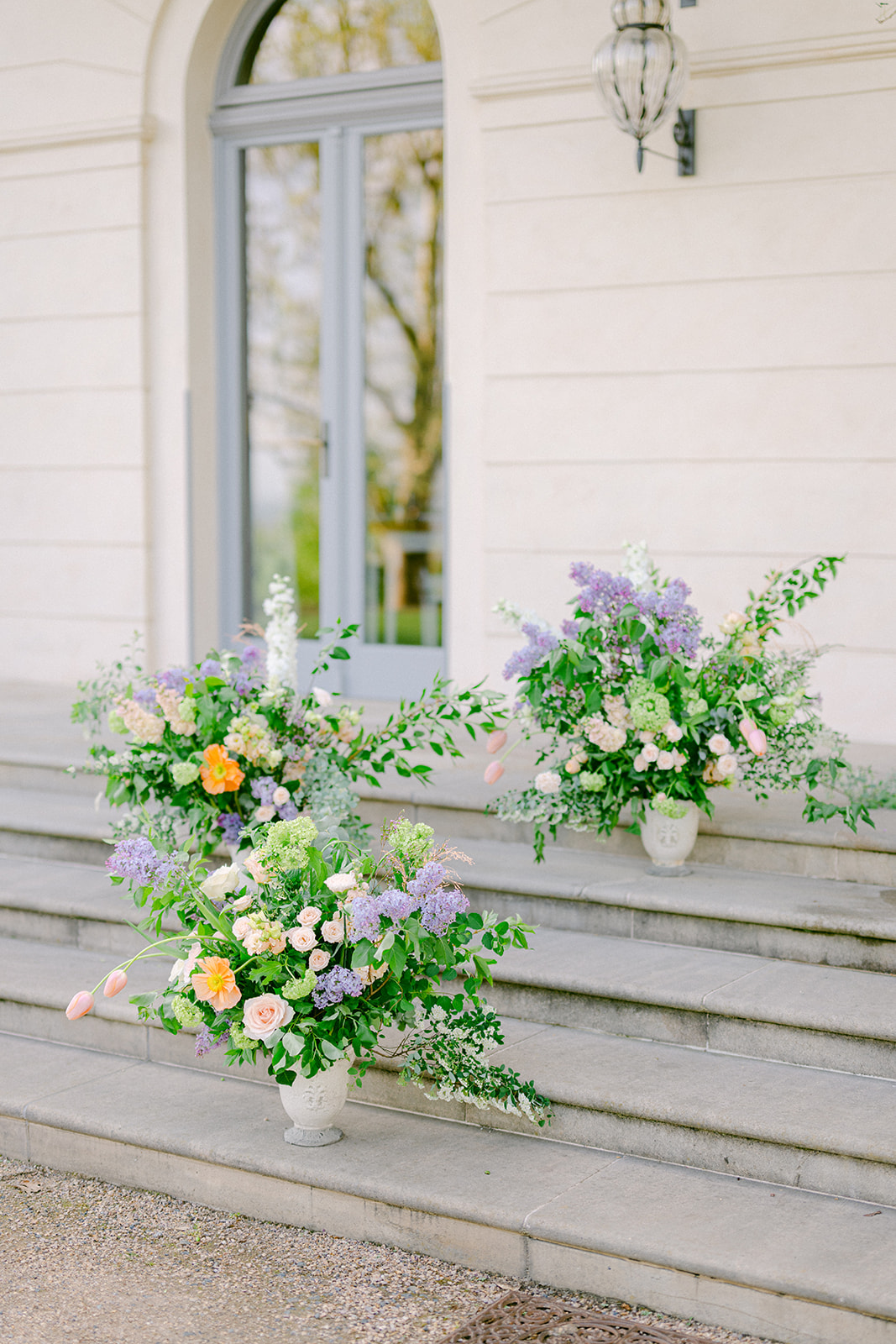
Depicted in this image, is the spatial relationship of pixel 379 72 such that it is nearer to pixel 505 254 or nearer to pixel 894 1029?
pixel 505 254

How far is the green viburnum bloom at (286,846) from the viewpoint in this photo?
8.99ft

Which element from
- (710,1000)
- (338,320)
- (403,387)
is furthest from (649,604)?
(338,320)


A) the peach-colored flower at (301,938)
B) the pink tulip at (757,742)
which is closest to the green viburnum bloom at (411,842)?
the peach-colored flower at (301,938)

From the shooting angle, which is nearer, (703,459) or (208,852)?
(208,852)

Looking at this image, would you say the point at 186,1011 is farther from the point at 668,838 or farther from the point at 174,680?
the point at 668,838

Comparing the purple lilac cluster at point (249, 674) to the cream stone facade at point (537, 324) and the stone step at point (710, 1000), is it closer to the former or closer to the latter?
the stone step at point (710, 1000)

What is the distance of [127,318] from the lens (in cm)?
648

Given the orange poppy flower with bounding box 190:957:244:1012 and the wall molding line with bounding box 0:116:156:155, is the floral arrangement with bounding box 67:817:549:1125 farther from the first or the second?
the wall molding line with bounding box 0:116:156:155

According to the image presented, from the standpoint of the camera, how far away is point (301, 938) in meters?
2.65

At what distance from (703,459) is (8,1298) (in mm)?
3911

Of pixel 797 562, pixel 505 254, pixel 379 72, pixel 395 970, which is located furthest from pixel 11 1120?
pixel 379 72

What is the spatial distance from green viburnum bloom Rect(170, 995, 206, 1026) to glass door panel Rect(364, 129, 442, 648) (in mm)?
3713

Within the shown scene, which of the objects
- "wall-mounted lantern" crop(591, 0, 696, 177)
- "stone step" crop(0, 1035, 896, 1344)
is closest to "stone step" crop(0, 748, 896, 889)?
"stone step" crop(0, 1035, 896, 1344)

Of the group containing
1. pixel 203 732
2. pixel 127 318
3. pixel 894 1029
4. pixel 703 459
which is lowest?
pixel 894 1029
